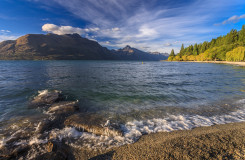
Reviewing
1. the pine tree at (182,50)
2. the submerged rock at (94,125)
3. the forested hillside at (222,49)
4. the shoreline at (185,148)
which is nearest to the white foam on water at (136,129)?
the submerged rock at (94,125)

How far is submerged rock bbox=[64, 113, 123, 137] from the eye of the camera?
6696 mm

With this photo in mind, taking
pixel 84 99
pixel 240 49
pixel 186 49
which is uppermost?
pixel 186 49

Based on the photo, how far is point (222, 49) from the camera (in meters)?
113

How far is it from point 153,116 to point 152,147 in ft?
13.6

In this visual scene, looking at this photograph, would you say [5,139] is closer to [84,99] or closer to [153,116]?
[84,99]

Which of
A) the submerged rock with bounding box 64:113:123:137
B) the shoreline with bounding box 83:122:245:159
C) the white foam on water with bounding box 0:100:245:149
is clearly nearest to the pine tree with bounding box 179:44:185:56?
the white foam on water with bounding box 0:100:245:149

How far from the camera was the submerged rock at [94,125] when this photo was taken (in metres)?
6.70

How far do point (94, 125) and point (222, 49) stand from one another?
513 ft

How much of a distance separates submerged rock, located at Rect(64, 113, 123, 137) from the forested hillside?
12447 cm

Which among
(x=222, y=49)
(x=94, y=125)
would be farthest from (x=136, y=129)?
(x=222, y=49)

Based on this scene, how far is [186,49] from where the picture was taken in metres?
183

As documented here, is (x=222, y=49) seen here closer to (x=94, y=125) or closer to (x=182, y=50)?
(x=182, y=50)

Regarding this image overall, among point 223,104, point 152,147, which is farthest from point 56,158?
point 223,104

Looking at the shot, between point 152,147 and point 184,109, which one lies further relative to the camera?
point 184,109
